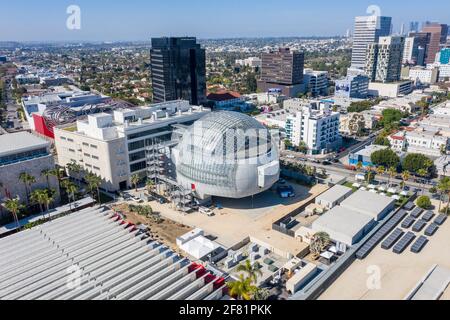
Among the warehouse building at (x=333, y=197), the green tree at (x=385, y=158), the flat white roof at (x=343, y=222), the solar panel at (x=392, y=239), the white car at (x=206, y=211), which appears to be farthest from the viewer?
the green tree at (x=385, y=158)

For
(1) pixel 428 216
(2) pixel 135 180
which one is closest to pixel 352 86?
(1) pixel 428 216

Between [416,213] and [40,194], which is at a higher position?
[40,194]

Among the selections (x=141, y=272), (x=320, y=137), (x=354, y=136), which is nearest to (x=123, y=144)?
(x=141, y=272)

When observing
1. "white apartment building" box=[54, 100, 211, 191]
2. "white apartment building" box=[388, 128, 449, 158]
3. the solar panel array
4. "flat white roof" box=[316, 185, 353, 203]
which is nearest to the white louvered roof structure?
"white apartment building" box=[54, 100, 211, 191]

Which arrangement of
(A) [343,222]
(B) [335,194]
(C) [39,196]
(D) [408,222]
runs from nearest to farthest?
1. (A) [343,222]
2. (C) [39,196]
3. (D) [408,222]
4. (B) [335,194]

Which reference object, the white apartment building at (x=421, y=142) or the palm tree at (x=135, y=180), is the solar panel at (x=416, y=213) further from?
the palm tree at (x=135, y=180)

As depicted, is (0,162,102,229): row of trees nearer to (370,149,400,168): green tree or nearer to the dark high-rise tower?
(370,149,400,168): green tree

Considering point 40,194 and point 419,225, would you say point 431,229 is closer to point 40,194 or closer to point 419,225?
point 419,225

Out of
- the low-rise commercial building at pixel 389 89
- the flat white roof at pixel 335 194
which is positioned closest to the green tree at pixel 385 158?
the flat white roof at pixel 335 194
